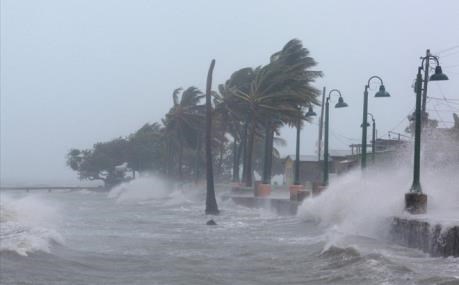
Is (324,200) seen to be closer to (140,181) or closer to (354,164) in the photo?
(354,164)

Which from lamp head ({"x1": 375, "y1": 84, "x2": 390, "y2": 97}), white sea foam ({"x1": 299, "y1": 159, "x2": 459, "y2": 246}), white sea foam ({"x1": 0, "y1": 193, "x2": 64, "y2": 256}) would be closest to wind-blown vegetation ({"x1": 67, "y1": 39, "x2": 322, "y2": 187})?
white sea foam ({"x1": 299, "y1": 159, "x2": 459, "y2": 246})

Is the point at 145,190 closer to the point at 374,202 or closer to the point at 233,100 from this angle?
the point at 233,100

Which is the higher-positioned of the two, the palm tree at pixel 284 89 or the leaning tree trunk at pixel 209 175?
the palm tree at pixel 284 89

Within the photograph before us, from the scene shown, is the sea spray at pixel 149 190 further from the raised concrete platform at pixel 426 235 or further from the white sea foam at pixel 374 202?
the raised concrete platform at pixel 426 235

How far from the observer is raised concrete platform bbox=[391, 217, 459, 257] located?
47.7 ft

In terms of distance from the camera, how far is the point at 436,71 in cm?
1998

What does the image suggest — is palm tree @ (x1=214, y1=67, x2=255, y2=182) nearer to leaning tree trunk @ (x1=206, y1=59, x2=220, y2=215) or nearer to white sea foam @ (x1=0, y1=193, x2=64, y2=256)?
leaning tree trunk @ (x1=206, y1=59, x2=220, y2=215)

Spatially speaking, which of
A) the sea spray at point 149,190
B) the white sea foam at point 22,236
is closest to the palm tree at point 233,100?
the sea spray at point 149,190

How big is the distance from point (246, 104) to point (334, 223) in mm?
27083

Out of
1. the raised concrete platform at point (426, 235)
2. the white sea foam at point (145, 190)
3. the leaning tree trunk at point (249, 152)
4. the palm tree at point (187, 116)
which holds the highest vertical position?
the palm tree at point (187, 116)

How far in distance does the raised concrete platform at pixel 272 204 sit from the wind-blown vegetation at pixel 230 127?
5716mm

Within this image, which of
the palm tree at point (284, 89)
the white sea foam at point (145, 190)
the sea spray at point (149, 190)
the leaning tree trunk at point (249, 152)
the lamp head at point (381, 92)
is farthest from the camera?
the white sea foam at point (145, 190)

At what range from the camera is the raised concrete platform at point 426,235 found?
14531mm

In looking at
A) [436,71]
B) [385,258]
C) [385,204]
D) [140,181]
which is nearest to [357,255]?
[385,258]
